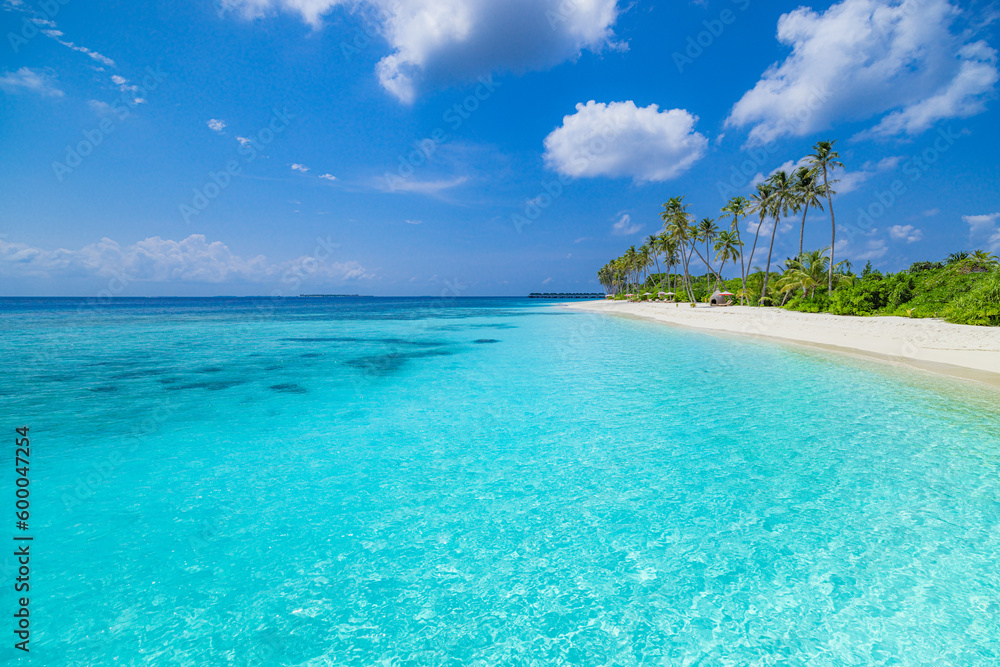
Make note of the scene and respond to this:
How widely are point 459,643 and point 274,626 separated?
70.7 inches

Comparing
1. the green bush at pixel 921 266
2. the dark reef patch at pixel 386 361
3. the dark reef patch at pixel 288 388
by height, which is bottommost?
the dark reef patch at pixel 288 388

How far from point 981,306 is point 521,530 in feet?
98.9

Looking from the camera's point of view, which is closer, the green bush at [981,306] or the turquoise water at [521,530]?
the turquoise water at [521,530]

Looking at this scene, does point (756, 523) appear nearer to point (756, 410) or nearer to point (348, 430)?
point (756, 410)

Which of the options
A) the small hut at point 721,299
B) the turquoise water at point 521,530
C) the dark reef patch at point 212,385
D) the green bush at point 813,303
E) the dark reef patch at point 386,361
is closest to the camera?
the turquoise water at point 521,530

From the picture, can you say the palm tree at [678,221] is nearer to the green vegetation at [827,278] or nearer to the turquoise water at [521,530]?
the green vegetation at [827,278]

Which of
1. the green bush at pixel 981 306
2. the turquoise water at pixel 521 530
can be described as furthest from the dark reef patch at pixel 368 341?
the green bush at pixel 981 306

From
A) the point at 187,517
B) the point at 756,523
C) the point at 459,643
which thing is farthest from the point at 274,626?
the point at 756,523

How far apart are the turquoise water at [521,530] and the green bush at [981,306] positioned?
1315 centimetres

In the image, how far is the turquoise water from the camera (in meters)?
3.78

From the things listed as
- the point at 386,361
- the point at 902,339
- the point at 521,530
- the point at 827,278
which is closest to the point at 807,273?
the point at 827,278

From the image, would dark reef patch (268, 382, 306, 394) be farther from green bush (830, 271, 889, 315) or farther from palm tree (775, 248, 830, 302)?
palm tree (775, 248, 830, 302)

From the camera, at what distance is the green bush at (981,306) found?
20.9 m

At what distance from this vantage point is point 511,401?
12.7 m
